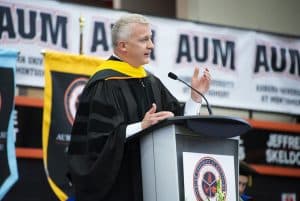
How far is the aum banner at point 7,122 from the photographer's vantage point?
21.7 ft

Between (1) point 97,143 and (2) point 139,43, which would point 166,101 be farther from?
(1) point 97,143

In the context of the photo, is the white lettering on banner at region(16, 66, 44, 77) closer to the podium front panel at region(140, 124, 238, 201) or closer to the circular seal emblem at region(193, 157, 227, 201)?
the podium front panel at region(140, 124, 238, 201)

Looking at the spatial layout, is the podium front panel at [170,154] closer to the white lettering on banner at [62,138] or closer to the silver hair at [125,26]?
the silver hair at [125,26]

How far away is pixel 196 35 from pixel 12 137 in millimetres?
2476

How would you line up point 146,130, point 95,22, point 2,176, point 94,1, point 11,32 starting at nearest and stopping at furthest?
point 146,130 → point 2,176 → point 11,32 → point 95,22 → point 94,1

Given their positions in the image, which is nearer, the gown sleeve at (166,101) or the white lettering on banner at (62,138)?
the gown sleeve at (166,101)

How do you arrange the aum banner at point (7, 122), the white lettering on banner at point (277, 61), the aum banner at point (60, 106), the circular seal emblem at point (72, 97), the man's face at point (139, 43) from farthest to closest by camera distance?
the white lettering on banner at point (277, 61), the circular seal emblem at point (72, 97), the aum banner at point (60, 106), the aum banner at point (7, 122), the man's face at point (139, 43)

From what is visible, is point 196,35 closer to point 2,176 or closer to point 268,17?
point 268,17

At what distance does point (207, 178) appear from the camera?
155 inches

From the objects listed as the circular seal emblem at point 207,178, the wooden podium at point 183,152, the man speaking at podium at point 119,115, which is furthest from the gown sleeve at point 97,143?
the circular seal emblem at point 207,178

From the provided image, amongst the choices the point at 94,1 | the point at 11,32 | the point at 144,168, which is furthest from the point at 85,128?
the point at 94,1

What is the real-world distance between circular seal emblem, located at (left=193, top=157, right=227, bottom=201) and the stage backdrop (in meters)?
3.49

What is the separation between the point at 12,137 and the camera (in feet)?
21.8

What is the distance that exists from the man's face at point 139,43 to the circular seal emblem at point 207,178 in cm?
73
